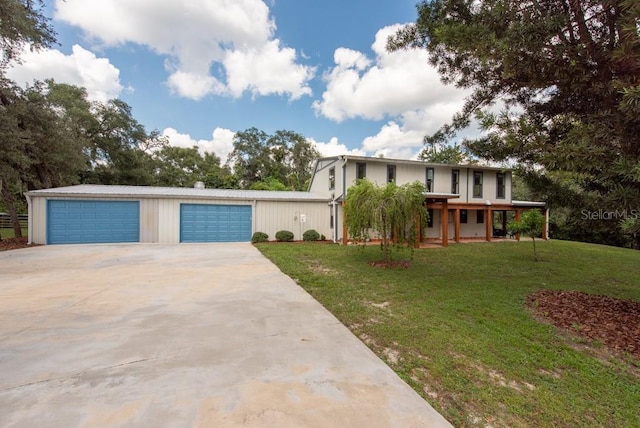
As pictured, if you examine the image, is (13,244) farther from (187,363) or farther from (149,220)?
(187,363)

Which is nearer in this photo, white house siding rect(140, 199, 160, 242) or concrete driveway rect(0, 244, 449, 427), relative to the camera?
concrete driveway rect(0, 244, 449, 427)

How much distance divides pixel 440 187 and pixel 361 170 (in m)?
5.00

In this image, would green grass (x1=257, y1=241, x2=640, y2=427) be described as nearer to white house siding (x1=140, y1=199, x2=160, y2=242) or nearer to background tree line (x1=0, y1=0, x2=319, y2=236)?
white house siding (x1=140, y1=199, x2=160, y2=242)

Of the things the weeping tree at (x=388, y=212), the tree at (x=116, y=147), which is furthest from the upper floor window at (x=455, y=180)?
the tree at (x=116, y=147)

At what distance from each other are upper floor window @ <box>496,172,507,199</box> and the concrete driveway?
16.3 metres

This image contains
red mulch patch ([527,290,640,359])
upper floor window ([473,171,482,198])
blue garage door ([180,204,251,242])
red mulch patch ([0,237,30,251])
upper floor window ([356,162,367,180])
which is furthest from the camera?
upper floor window ([473,171,482,198])

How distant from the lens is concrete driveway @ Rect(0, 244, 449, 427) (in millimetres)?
1942

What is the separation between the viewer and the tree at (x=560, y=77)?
114 inches

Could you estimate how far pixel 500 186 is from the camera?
1655 cm

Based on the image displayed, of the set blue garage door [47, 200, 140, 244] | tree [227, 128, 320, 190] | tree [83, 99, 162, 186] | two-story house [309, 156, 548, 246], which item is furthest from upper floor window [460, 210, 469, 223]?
tree [83, 99, 162, 186]

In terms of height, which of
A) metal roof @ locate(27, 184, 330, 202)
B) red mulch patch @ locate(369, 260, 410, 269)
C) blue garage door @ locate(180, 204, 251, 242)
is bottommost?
red mulch patch @ locate(369, 260, 410, 269)

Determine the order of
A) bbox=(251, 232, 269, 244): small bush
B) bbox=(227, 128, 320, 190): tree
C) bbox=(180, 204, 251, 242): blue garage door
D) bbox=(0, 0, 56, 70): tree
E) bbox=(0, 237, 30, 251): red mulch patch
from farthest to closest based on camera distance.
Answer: bbox=(227, 128, 320, 190): tree, bbox=(251, 232, 269, 244): small bush, bbox=(180, 204, 251, 242): blue garage door, bbox=(0, 237, 30, 251): red mulch patch, bbox=(0, 0, 56, 70): tree

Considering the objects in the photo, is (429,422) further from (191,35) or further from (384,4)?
(191,35)

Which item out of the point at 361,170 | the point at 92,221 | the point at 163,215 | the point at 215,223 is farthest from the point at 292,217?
the point at 92,221
